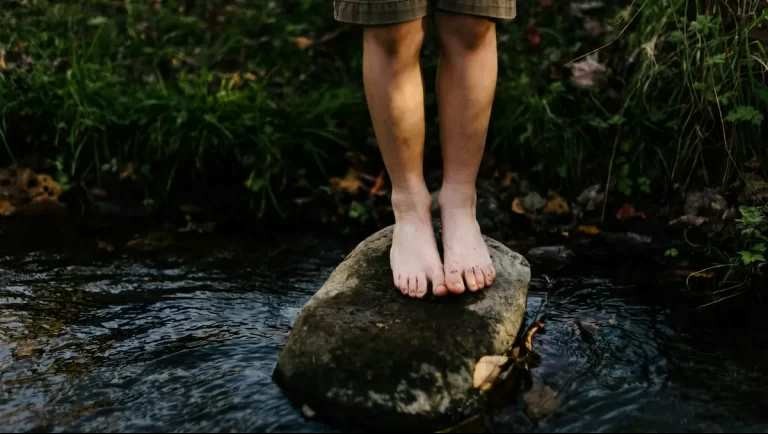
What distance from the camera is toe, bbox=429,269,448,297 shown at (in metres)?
2.27

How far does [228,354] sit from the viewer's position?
2.34 meters

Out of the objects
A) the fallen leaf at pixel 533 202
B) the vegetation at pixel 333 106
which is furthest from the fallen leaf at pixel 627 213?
the fallen leaf at pixel 533 202

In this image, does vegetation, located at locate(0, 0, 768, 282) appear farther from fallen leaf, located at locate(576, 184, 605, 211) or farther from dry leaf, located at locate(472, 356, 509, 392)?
dry leaf, located at locate(472, 356, 509, 392)

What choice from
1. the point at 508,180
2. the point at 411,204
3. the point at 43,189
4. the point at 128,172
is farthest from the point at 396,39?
the point at 43,189

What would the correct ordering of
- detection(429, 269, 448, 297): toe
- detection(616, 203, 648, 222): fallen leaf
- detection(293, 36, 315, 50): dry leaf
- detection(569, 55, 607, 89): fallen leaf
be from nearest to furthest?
1. detection(429, 269, 448, 297): toe
2. detection(616, 203, 648, 222): fallen leaf
3. detection(569, 55, 607, 89): fallen leaf
4. detection(293, 36, 315, 50): dry leaf

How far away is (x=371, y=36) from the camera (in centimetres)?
225

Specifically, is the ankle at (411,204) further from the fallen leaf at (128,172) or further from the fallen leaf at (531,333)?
the fallen leaf at (128,172)

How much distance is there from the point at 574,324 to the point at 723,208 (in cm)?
91

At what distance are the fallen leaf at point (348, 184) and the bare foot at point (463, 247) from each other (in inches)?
51.7

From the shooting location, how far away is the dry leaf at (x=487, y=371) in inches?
79.9

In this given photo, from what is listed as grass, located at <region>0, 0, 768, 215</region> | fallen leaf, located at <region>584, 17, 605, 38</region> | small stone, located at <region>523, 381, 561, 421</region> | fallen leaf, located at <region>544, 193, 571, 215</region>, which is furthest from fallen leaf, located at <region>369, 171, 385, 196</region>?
small stone, located at <region>523, 381, 561, 421</region>

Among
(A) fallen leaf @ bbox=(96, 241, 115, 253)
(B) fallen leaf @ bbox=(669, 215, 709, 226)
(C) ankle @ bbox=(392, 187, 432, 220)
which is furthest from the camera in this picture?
(A) fallen leaf @ bbox=(96, 241, 115, 253)

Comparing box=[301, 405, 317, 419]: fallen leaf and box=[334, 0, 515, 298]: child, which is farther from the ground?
box=[334, 0, 515, 298]: child

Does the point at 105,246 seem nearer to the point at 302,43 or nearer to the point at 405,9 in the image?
the point at 302,43
